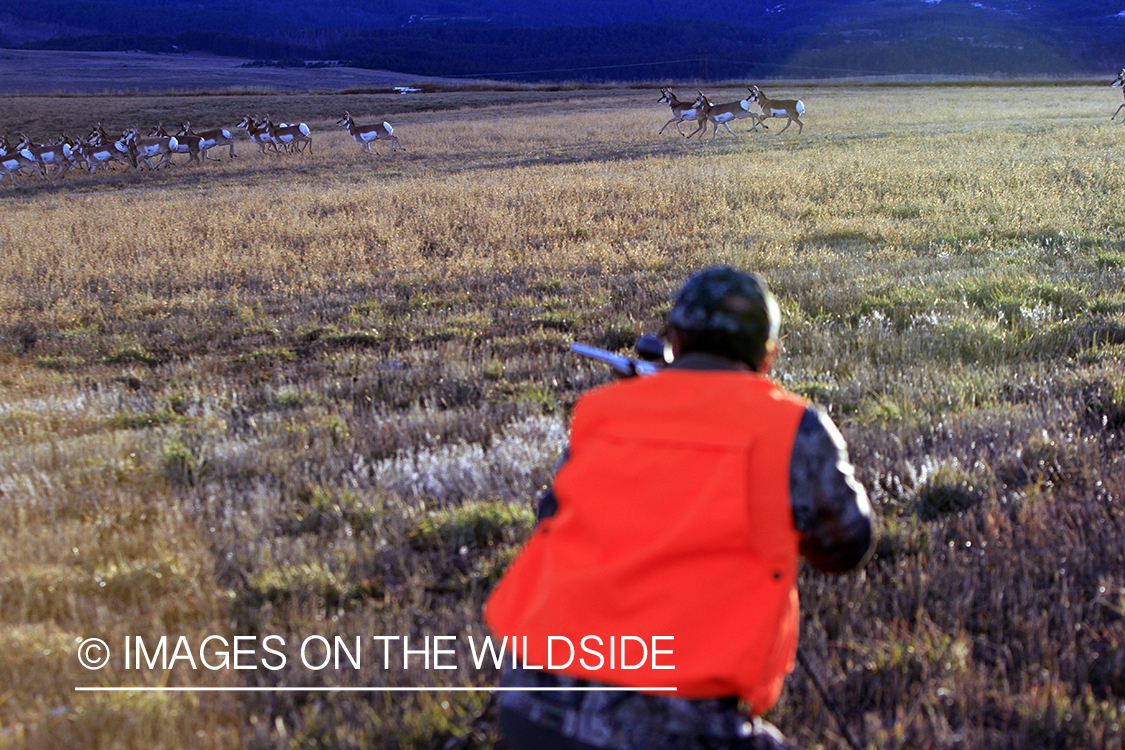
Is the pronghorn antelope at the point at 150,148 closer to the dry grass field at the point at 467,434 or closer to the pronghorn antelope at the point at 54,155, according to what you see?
the pronghorn antelope at the point at 54,155

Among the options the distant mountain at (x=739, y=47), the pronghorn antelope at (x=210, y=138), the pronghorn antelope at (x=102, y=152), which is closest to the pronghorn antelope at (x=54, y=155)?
the pronghorn antelope at (x=102, y=152)

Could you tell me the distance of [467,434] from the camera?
5.23 meters

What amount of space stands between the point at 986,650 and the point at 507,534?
6.37 ft

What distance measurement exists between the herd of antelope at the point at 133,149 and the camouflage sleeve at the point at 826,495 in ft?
97.1

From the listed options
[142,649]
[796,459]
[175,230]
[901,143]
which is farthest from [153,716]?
[901,143]

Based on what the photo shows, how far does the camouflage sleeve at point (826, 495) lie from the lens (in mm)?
1993

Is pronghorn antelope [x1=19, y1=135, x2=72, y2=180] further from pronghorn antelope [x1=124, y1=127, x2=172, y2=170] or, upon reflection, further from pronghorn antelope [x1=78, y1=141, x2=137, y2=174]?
pronghorn antelope [x1=124, y1=127, x2=172, y2=170]

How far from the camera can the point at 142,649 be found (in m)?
3.13

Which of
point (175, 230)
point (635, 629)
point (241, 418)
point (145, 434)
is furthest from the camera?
point (175, 230)

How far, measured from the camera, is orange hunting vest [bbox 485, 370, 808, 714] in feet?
6.01

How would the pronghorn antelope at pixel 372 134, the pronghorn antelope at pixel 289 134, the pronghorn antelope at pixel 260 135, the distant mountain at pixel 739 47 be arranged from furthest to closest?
the distant mountain at pixel 739 47 < the pronghorn antelope at pixel 260 135 < the pronghorn antelope at pixel 289 134 < the pronghorn antelope at pixel 372 134

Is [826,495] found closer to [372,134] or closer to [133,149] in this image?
[372,134]

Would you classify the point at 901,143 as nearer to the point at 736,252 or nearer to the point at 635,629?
the point at 736,252

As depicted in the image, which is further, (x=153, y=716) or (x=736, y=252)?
(x=736, y=252)
